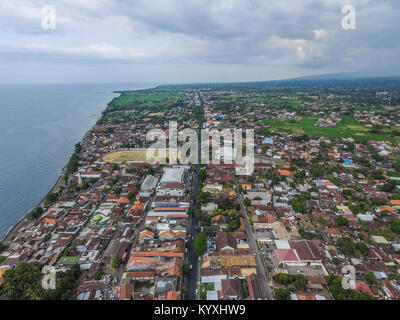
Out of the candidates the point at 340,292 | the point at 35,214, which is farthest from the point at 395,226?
the point at 35,214

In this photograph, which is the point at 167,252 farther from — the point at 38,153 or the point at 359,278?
the point at 38,153

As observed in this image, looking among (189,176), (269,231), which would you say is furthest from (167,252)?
(189,176)

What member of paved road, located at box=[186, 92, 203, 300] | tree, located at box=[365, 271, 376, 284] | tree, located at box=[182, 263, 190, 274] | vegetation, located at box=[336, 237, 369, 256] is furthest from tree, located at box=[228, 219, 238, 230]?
tree, located at box=[365, 271, 376, 284]

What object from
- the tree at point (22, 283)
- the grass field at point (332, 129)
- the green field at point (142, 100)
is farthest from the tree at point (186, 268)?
the green field at point (142, 100)

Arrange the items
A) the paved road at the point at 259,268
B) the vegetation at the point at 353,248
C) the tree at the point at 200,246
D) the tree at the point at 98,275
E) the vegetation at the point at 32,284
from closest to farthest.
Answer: the vegetation at the point at 32,284 → the paved road at the point at 259,268 → the tree at the point at 98,275 → the tree at the point at 200,246 → the vegetation at the point at 353,248

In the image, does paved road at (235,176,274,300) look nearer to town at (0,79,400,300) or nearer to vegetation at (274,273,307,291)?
town at (0,79,400,300)

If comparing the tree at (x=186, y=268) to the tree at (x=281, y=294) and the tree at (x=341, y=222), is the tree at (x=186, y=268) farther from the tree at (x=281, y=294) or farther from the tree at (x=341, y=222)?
the tree at (x=341, y=222)
